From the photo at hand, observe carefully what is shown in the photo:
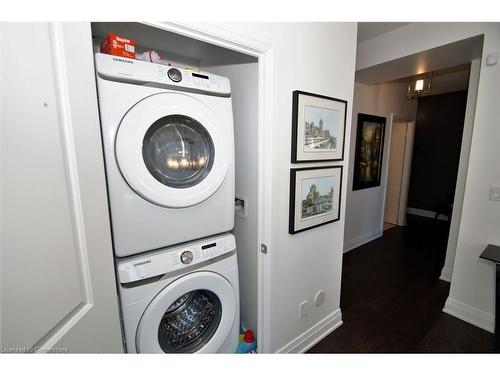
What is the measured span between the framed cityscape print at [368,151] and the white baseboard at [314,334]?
192cm

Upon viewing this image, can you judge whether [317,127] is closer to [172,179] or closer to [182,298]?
[172,179]

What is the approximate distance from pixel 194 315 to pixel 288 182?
96 centimetres

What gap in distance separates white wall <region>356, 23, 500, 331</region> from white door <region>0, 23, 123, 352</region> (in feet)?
8.46

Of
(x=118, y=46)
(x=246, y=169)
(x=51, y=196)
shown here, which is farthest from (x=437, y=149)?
(x=51, y=196)

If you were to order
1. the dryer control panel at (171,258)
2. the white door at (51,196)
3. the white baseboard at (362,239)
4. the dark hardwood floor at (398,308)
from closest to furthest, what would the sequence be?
the white door at (51,196)
the dryer control panel at (171,258)
the dark hardwood floor at (398,308)
the white baseboard at (362,239)

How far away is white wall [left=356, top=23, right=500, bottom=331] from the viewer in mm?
1782

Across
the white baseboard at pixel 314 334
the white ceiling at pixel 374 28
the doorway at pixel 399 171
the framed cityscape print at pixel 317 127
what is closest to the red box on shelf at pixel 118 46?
the framed cityscape print at pixel 317 127

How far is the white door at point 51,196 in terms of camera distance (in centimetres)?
42

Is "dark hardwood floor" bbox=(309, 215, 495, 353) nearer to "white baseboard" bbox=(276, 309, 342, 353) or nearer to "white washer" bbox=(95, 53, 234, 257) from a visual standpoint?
"white baseboard" bbox=(276, 309, 342, 353)

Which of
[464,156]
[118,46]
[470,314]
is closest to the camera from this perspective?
[118,46]

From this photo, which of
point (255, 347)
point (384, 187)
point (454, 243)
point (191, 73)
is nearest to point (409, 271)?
point (454, 243)

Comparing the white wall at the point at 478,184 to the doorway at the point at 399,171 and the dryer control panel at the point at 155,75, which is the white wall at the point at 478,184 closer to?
the dryer control panel at the point at 155,75

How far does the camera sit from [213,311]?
1.37 meters

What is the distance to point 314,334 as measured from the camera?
1771 mm
